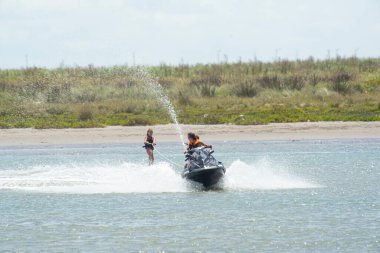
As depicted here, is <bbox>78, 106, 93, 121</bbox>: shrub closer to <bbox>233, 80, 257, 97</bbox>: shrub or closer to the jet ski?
<bbox>233, 80, 257, 97</bbox>: shrub

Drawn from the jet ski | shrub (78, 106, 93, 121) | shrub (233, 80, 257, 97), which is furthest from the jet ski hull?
shrub (233, 80, 257, 97)

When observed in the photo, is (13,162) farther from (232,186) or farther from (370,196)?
(370,196)

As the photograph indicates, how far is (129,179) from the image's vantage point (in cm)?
2909

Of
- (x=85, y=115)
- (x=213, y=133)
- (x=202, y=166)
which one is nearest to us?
(x=202, y=166)

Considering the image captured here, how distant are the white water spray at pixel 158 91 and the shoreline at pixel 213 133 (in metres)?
0.57

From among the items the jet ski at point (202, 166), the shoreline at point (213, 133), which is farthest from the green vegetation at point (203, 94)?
the jet ski at point (202, 166)

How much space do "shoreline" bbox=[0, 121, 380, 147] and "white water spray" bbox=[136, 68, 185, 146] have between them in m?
0.57

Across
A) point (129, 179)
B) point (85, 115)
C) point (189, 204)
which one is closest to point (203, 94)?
Result: point (85, 115)

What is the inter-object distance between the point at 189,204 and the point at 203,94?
26.9m

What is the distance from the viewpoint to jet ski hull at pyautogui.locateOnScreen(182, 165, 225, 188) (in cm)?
2474

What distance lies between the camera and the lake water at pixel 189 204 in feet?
63.5

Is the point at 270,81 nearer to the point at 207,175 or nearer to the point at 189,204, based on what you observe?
the point at 207,175

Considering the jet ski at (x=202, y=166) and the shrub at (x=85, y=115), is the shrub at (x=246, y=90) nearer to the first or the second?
the shrub at (x=85, y=115)

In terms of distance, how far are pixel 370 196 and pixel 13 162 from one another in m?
15.2
